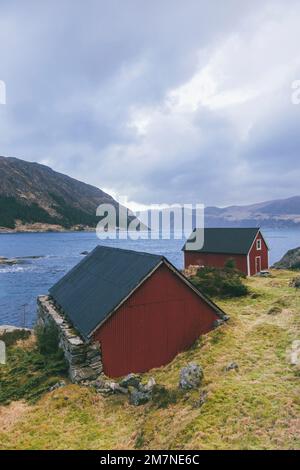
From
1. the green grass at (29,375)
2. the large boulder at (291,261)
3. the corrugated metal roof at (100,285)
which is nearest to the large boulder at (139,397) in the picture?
the corrugated metal roof at (100,285)

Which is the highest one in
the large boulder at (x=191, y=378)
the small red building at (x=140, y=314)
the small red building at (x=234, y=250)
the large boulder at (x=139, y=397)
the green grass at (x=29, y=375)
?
the small red building at (x=234, y=250)

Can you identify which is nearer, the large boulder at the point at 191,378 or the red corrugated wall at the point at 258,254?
the large boulder at the point at 191,378

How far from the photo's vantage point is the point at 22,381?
16.8 meters

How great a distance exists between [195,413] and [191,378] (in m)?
2.25

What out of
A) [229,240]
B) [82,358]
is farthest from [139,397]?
[229,240]

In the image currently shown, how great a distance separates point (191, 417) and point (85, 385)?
5797 millimetres

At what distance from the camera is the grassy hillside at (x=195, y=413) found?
10.2m

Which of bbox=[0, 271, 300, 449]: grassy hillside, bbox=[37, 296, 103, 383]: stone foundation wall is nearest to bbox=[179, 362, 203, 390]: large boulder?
bbox=[0, 271, 300, 449]: grassy hillside

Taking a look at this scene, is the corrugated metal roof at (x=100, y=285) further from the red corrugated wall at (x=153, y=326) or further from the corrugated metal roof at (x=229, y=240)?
the corrugated metal roof at (x=229, y=240)

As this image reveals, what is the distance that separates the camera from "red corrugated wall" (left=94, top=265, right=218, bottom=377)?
53.2 feet

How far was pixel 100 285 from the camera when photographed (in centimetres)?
1983

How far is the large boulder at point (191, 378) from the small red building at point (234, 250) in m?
31.8
